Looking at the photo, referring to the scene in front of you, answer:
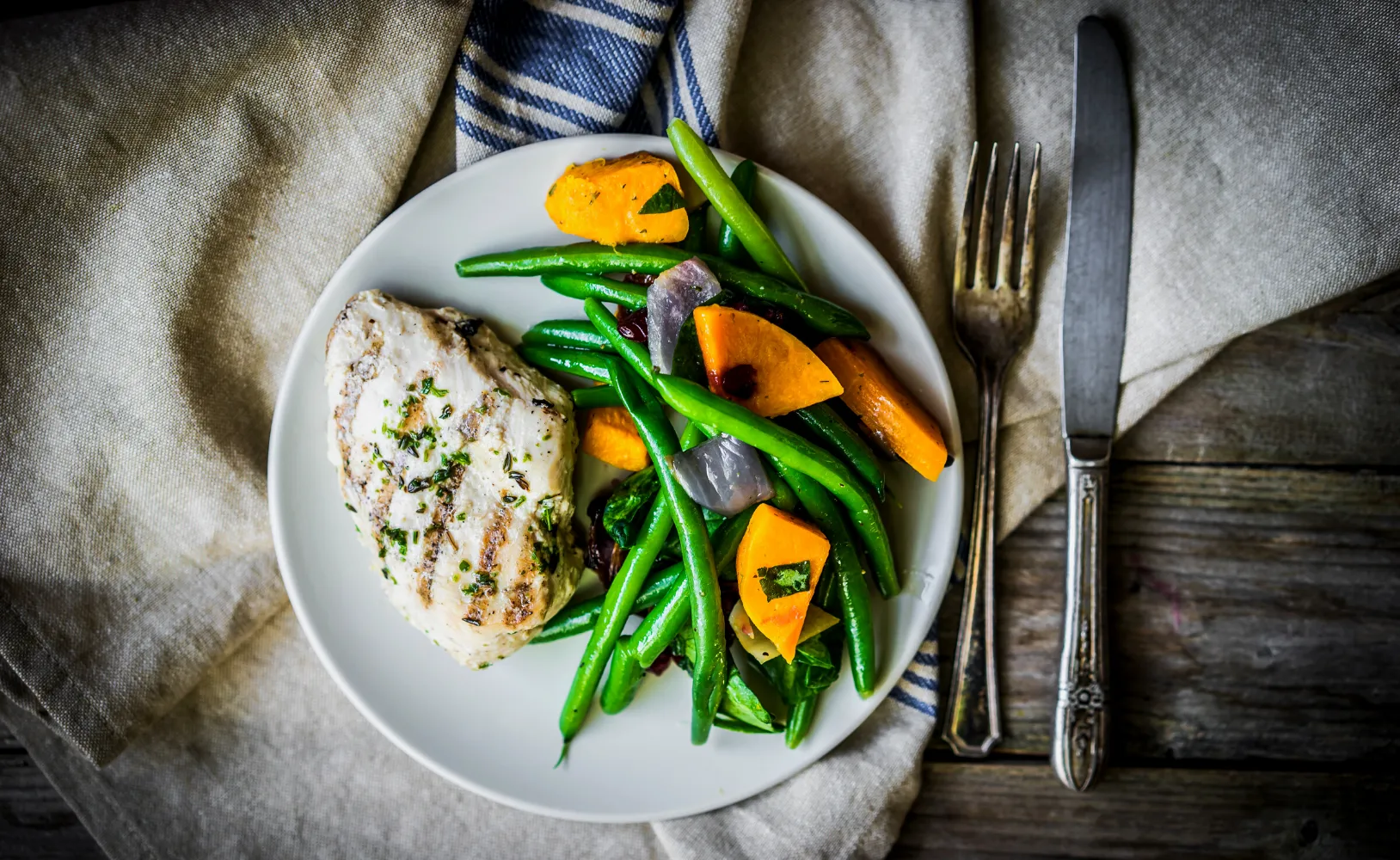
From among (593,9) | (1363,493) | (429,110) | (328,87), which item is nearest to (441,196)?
(429,110)

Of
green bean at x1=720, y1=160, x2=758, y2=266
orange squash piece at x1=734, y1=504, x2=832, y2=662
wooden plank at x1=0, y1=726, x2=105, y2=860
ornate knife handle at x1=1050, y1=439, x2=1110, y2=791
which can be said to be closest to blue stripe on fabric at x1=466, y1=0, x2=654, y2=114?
green bean at x1=720, y1=160, x2=758, y2=266

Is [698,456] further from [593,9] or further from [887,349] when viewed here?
[593,9]

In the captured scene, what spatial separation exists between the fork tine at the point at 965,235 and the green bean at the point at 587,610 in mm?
1341

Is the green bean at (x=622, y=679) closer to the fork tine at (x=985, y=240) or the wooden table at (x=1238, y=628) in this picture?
the wooden table at (x=1238, y=628)

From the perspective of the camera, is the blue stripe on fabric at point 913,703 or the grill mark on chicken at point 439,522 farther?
the blue stripe on fabric at point 913,703

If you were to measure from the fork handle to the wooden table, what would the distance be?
0.10m

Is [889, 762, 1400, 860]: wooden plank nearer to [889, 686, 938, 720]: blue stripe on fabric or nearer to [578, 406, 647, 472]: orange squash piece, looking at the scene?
[889, 686, 938, 720]: blue stripe on fabric

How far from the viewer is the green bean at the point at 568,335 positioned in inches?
103

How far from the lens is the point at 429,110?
2764 millimetres

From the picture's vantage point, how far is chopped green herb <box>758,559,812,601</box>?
7.95ft

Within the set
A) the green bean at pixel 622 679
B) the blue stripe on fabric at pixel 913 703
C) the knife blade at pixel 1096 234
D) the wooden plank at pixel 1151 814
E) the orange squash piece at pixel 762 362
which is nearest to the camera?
the orange squash piece at pixel 762 362

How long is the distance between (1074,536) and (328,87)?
2.90 meters

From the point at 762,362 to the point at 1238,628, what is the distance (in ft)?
6.87

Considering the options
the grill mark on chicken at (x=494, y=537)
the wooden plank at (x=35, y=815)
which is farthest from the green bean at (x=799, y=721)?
the wooden plank at (x=35, y=815)
